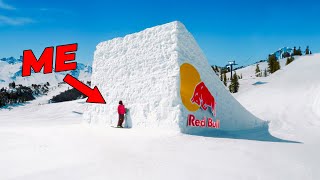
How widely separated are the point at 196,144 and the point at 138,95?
4.09 m

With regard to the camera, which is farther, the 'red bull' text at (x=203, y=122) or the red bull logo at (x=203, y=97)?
the red bull logo at (x=203, y=97)

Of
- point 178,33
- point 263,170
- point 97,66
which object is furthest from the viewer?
point 97,66

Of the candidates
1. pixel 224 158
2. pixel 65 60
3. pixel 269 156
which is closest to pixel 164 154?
pixel 224 158

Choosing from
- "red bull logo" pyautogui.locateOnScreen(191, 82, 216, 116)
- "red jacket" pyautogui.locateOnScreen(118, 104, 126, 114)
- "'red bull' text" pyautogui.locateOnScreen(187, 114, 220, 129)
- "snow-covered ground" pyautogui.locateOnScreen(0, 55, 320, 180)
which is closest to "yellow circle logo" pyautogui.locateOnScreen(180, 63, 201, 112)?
"red bull logo" pyautogui.locateOnScreen(191, 82, 216, 116)

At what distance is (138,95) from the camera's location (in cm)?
1123

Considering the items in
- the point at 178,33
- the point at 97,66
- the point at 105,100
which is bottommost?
the point at 105,100

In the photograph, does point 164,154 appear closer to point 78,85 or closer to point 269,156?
point 269,156

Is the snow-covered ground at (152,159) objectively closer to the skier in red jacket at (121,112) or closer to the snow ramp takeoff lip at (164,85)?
the snow ramp takeoff lip at (164,85)

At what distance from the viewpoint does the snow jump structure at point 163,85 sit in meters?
10.1

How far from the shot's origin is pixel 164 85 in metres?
10.4

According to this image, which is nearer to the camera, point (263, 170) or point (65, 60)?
point (263, 170)

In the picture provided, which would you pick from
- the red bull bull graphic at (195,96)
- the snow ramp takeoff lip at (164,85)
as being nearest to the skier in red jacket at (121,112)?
the snow ramp takeoff lip at (164,85)

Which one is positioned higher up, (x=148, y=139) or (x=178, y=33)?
(x=178, y=33)

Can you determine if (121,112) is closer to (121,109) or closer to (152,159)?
(121,109)
